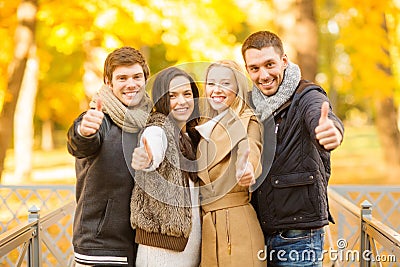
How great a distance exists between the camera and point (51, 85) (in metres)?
19.0

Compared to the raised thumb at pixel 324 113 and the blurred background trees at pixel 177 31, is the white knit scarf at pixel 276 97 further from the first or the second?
the blurred background trees at pixel 177 31

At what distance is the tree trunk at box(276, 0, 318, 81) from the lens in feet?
20.1

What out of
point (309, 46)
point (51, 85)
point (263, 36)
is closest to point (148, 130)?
point (263, 36)

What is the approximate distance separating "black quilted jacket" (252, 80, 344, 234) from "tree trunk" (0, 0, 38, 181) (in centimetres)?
494

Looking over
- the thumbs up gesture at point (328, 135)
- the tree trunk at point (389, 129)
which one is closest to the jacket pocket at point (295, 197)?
the thumbs up gesture at point (328, 135)

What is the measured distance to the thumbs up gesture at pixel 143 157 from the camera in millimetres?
2436

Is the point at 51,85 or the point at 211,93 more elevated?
the point at 51,85

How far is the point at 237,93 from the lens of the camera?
8.52 ft

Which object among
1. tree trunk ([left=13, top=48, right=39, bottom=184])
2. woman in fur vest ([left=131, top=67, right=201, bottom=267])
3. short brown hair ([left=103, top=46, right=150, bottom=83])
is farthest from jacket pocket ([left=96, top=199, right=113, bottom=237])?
tree trunk ([left=13, top=48, right=39, bottom=184])

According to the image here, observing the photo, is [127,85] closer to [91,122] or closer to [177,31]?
[91,122]

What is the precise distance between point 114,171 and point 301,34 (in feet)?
12.8

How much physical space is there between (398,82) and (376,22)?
158 cm

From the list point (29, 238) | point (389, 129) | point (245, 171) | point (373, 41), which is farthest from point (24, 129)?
point (245, 171)

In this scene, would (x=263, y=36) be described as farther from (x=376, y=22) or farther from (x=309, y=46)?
(x=376, y=22)
